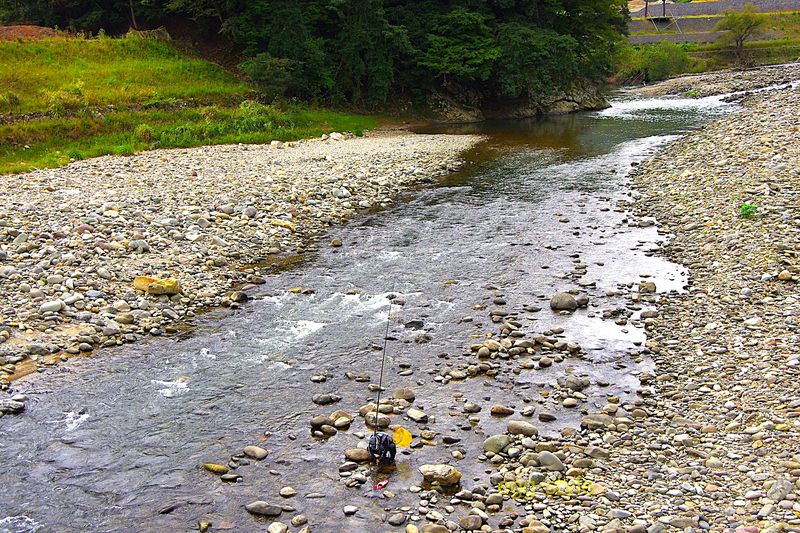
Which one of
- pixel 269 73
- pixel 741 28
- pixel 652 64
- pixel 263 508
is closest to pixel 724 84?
pixel 652 64

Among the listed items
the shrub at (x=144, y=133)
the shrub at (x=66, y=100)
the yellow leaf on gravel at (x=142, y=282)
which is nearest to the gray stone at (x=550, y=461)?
Result: the yellow leaf on gravel at (x=142, y=282)

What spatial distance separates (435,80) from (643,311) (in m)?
38.5

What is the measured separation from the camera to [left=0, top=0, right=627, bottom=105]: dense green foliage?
40.8 meters

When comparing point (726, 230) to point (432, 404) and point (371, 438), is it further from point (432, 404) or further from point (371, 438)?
point (371, 438)

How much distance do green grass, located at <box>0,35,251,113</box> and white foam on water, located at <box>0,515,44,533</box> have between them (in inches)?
1067

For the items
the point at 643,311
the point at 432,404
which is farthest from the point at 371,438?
the point at 643,311

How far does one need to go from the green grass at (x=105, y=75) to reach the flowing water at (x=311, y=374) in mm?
19772

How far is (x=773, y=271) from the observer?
1227 cm

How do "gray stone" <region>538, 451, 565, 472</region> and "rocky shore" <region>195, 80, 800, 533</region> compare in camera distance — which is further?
"gray stone" <region>538, 451, 565, 472</region>

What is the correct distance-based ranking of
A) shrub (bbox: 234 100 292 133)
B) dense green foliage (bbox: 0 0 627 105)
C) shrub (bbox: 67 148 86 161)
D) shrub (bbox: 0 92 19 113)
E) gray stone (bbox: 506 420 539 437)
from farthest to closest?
dense green foliage (bbox: 0 0 627 105)
shrub (bbox: 234 100 292 133)
shrub (bbox: 0 92 19 113)
shrub (bbox: 67 148 86 161)
gray stone (bbox: 506 420 539 437)

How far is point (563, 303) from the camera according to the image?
41.9 ft

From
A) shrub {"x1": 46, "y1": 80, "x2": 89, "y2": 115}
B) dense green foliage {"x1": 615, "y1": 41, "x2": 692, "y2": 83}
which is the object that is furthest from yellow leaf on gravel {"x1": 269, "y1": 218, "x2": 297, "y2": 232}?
dense green foliage {"x1": 615, "y1": 41, "x2": 692, "y2": 83}

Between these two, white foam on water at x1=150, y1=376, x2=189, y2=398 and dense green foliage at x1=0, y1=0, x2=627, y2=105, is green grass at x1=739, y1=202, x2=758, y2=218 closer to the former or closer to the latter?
white foam on water at x1=150, y1=376, x2=189, y2=398

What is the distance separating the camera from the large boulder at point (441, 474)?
772 centimetres
